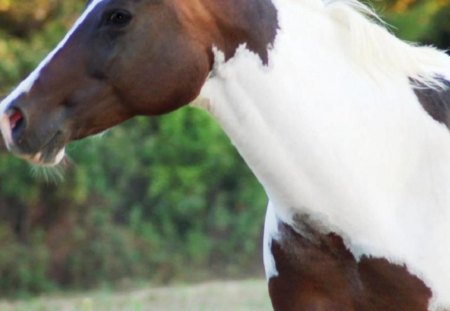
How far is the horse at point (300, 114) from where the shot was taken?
4.18m

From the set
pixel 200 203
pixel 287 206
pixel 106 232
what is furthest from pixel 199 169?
pixel 287 206

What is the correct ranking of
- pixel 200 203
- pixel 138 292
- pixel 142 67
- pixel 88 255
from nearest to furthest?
pixel 142 67, pixel 138 292, pixel 88 255, pixel 200 203

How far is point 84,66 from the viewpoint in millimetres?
4176

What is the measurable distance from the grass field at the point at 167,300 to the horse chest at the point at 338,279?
493 cm

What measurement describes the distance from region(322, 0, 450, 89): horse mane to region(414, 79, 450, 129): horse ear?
0.04 feet

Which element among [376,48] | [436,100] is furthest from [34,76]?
[436,100]

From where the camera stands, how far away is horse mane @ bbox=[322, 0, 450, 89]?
4.47 metres

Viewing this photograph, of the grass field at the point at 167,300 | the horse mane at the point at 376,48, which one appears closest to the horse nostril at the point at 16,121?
the horse mane at the point at 376,48

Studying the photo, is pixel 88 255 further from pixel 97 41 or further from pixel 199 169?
pixel 97 41

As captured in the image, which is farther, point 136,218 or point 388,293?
point 136,218

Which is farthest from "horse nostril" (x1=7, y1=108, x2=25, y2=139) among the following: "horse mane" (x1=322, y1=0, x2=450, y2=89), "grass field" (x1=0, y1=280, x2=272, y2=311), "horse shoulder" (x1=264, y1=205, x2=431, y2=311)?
"grass field" (x1=0, y1=280, x2=272, y2=311)

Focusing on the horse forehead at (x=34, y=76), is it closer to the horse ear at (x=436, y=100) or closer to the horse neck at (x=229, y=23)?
the horse neck at (x=229, y=23)

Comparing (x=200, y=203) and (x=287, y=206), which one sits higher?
(x=287, y=206)

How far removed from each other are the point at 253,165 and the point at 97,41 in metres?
0.64
